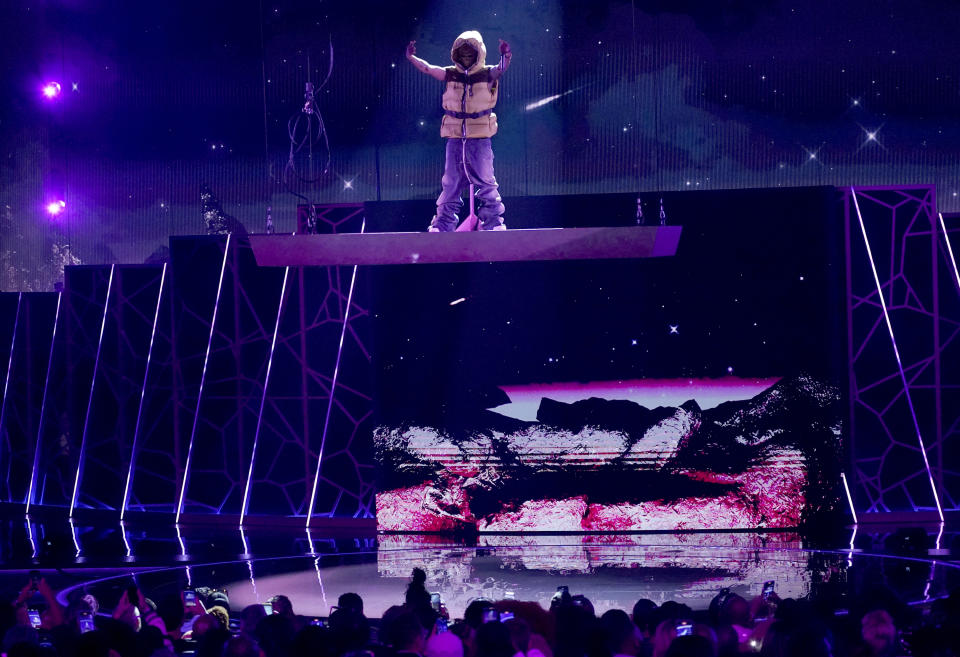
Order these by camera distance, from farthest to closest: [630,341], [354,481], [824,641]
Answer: [354,481] < [630,341] < [824,641]

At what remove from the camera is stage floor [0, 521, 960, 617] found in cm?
832

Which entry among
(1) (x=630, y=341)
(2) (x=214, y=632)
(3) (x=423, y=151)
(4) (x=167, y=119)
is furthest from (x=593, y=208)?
(2) (x=214, y=632)

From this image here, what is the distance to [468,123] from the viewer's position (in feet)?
27.6

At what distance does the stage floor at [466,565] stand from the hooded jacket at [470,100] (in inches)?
128

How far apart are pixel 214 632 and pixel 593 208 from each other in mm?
7787

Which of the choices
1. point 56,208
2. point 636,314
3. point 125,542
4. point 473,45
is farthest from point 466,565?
point 56,208

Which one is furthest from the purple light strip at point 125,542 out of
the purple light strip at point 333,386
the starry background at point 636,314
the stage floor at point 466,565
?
the starry background at point 636,314

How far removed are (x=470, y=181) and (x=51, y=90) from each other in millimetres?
7422

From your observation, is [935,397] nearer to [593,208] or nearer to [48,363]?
[593,208]

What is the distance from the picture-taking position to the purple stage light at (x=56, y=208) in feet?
46.4

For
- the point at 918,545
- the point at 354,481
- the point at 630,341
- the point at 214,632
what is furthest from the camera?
the point at 354,481

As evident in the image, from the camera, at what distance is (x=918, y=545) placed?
947 centimetres

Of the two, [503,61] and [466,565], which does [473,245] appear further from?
[466,565]

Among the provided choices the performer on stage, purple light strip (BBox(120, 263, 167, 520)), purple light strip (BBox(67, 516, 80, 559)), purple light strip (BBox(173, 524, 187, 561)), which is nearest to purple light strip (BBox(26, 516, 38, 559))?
purple light strip (BBox(67, 516, 80, 559))
